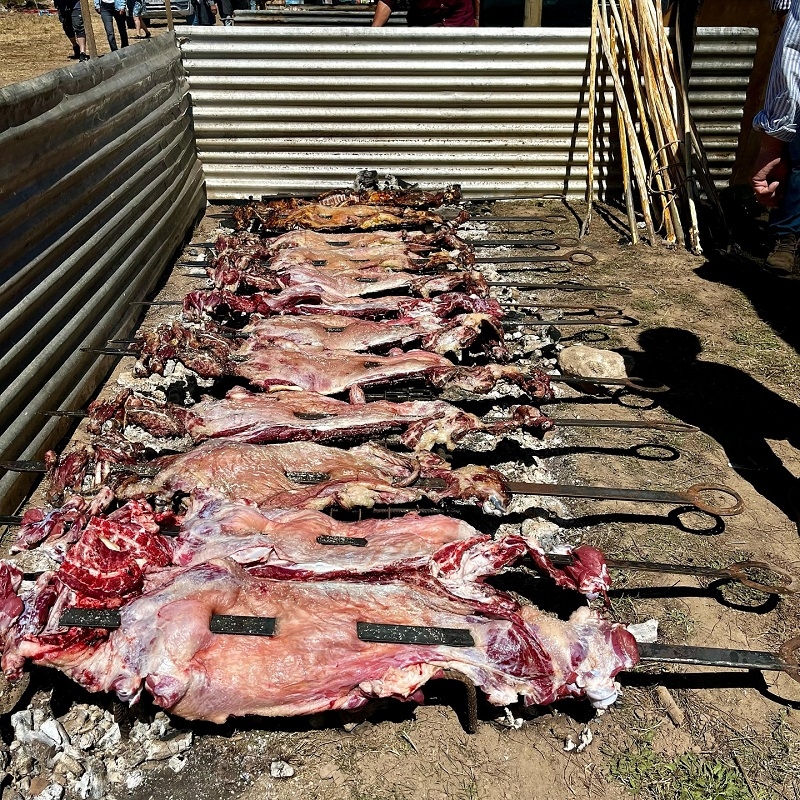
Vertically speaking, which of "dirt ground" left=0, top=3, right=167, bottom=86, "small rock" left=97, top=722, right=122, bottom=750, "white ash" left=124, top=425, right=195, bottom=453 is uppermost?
"dirt ground" left=0, top=3, right=167, bottom=86

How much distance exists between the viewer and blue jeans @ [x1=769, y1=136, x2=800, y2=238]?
4539 millimetres

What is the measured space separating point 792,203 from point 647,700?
3.80 m

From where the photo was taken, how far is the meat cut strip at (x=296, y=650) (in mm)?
2746

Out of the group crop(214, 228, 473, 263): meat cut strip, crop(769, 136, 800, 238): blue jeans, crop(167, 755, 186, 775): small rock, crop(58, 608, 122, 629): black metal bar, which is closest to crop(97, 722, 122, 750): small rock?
crop(167, 755, 186, 775): small rock

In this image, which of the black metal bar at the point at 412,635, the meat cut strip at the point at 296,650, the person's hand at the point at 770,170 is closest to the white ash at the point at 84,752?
the meat cut strip at the point at 296,650

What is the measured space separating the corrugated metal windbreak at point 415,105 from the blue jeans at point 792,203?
4945 millimetres

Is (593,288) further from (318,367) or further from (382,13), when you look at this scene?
(382,13)

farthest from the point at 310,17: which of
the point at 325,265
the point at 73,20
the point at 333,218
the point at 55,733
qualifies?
the point at 55,733

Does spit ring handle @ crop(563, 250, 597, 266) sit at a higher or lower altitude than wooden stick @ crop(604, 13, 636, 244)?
lower

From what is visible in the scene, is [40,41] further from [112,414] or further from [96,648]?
[96,648]

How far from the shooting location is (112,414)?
14.9 ft

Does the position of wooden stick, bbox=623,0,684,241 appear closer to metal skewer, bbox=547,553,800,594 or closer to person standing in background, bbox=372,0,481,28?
person standing in background, bbox=372,0,481,28

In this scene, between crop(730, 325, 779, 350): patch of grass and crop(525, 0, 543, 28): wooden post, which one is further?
crop(525, 0, 543, 28): wooden post

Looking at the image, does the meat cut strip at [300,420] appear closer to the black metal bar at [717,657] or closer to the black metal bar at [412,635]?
the black metal bar at [412,635]
